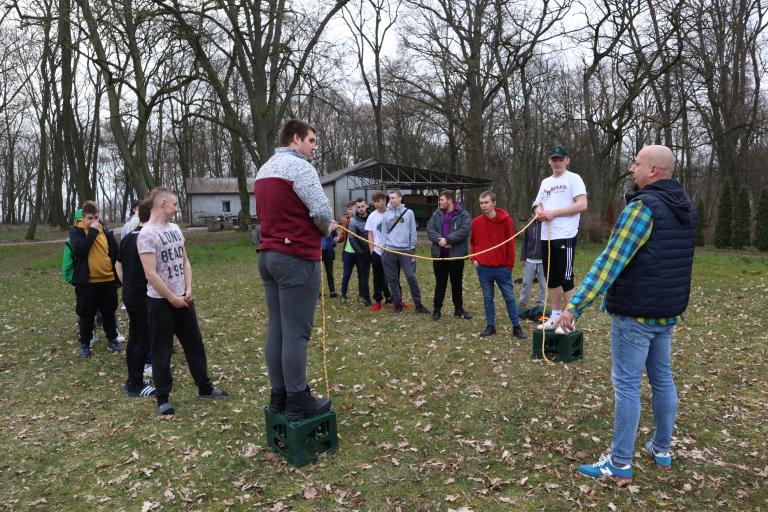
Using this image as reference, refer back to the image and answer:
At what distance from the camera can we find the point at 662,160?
329 centimetres

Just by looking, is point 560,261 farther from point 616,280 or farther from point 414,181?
point 414,181

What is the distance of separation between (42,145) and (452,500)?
119 ft

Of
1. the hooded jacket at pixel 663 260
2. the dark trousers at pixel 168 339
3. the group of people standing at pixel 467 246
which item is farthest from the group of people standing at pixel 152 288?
the hooded jacket at pixel 663 260

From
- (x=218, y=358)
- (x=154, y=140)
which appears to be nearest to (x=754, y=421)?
(x=218, y=358)

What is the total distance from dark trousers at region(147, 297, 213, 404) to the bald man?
→ 3445 mm

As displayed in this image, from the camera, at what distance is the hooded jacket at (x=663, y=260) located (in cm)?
321

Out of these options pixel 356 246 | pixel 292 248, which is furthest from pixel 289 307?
pixel 356 246

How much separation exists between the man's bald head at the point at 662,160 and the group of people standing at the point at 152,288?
3.95 meters

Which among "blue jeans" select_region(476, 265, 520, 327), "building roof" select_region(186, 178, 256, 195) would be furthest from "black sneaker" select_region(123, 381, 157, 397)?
"building roof" select_region(186, 178, 256, 195)

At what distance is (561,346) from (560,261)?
984 millimetres

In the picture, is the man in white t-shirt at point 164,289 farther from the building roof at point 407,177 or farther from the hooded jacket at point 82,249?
the building roof at point 407,177

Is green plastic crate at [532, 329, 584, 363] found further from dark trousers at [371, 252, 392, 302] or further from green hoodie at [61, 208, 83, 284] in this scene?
green hoodie at [61, 208, 83, 284]

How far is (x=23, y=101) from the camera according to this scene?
96.2 ft

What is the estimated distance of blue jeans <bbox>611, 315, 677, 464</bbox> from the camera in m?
3.33
